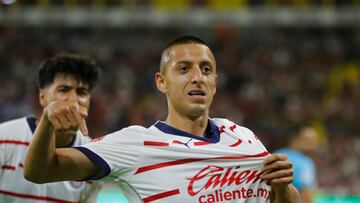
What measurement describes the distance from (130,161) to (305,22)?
13.1 meters

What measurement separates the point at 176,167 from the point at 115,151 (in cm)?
27

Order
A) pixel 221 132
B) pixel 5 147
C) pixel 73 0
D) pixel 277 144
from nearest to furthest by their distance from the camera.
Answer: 1. pixel 221 132
2. pixel 5 147
3. pixel 277 144
4. pixel 73 0

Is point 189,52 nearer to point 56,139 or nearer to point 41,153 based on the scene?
point 41,153

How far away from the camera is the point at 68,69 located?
4375mm

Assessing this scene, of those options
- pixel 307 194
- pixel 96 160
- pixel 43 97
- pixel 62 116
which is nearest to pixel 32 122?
pixel 43 97

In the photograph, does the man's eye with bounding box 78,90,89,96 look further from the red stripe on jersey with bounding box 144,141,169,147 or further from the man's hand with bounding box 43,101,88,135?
the man's hand with bounding box 43,101,88,135

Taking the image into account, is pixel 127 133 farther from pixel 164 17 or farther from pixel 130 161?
pixel 164 17

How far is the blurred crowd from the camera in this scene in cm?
1265

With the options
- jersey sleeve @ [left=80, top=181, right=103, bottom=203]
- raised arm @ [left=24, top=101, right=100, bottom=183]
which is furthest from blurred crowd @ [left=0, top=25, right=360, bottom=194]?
raised arm @ [left=24, top=101, right=100, bottom=183]

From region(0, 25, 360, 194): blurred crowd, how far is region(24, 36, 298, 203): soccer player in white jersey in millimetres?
7603

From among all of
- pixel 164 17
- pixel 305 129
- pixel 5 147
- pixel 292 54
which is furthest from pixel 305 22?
pixel 5 147

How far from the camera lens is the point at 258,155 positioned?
332cm

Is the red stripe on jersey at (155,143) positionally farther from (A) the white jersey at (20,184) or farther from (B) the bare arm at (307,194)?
(B) the bare arm at (307,194)

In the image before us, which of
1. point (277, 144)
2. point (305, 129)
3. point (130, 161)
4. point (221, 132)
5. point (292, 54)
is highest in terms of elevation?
point (292, 54)
